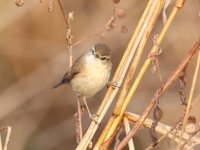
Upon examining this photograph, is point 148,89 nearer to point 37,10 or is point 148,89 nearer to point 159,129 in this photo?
point 37,10

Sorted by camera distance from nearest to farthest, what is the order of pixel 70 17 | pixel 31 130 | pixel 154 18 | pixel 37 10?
pixel 154 18 → pixel 70 17 → pixel 31 130 → pixel 37 10

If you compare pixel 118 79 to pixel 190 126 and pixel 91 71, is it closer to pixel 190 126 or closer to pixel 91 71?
pixel 190 126

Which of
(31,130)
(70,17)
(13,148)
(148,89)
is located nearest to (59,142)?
(31,130)

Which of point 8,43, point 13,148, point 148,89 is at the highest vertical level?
point 8,43

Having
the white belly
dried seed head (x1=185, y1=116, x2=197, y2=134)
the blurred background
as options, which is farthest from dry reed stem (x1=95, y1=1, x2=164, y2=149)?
the blurred background

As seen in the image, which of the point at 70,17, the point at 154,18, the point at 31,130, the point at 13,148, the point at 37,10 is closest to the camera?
the point at 154,18

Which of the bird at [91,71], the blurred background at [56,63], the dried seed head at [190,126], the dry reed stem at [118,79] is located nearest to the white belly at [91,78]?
the bird at [91,71]
